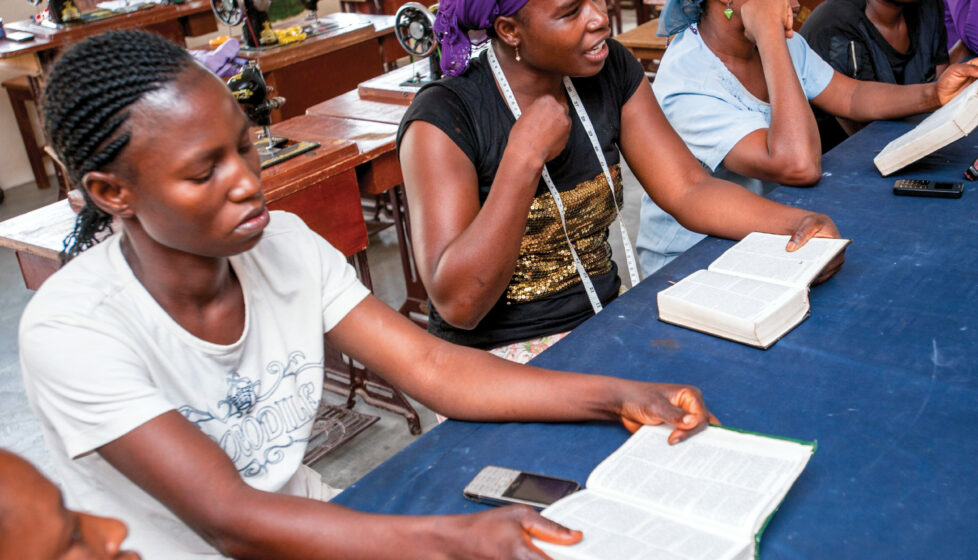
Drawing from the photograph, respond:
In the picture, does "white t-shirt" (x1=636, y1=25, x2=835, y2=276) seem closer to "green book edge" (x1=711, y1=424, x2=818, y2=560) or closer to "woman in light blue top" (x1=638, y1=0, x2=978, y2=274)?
"woman in light blue top" (x1=638, y1=0, x2=978, y2=274)

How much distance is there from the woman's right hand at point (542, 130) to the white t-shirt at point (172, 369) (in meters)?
0.44

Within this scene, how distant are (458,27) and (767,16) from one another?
0.78 m

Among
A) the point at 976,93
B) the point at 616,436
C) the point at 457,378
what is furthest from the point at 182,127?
the point at 976,93

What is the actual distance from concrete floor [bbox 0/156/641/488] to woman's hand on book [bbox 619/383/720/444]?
1073mm

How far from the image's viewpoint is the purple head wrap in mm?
1769

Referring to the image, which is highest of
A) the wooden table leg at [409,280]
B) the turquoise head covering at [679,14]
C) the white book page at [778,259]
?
the turquoise head covering at [679,14]

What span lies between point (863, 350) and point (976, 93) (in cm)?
87

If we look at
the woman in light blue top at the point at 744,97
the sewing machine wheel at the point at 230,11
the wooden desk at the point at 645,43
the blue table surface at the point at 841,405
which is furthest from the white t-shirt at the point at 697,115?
the sewing machine wheel at the point at 230,11

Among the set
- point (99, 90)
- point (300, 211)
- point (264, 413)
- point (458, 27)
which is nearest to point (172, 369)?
point (264, 413)

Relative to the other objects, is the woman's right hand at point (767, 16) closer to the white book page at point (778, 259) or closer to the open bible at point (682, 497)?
the white book page at point (778, 259)

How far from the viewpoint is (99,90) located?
107 centimetres

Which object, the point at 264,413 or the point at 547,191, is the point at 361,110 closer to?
the point at 547,191

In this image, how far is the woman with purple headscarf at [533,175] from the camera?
164 centimetres

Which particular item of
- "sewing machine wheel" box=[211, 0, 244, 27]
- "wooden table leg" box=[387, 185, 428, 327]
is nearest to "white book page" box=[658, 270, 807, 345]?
"wooden table leg" box=[387, 185, 428, 327]
